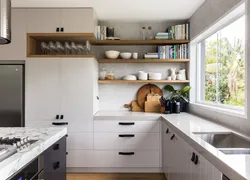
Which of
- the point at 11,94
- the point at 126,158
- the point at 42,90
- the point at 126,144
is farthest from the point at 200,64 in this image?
the point at 11,94

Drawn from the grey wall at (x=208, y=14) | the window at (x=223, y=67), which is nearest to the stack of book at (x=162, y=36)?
the grey wall at (x=208, y=14)

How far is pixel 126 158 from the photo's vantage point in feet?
10.6

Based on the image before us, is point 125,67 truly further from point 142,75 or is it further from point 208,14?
point 208,14

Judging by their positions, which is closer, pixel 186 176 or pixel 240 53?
pixel 186 176

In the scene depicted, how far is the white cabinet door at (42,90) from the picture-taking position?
318cm

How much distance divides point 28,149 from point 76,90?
1.89 m

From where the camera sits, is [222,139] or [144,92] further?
[144,92]

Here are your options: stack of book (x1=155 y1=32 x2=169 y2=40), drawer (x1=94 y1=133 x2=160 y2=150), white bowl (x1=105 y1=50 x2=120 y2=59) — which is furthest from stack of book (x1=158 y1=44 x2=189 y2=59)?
drawer (x1=94 y1=133 x2=160 y2=150)

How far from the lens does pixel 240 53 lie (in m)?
2.35

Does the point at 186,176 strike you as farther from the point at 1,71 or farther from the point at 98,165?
the point at 1,71

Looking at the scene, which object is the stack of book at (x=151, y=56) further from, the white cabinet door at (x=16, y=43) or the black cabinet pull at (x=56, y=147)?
the black cabinet pull at (x=56, y=147)

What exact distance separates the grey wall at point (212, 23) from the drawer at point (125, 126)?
0.70 meters

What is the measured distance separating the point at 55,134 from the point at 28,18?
2.09 metres

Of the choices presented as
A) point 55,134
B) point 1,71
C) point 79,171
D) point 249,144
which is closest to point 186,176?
point 249,144
